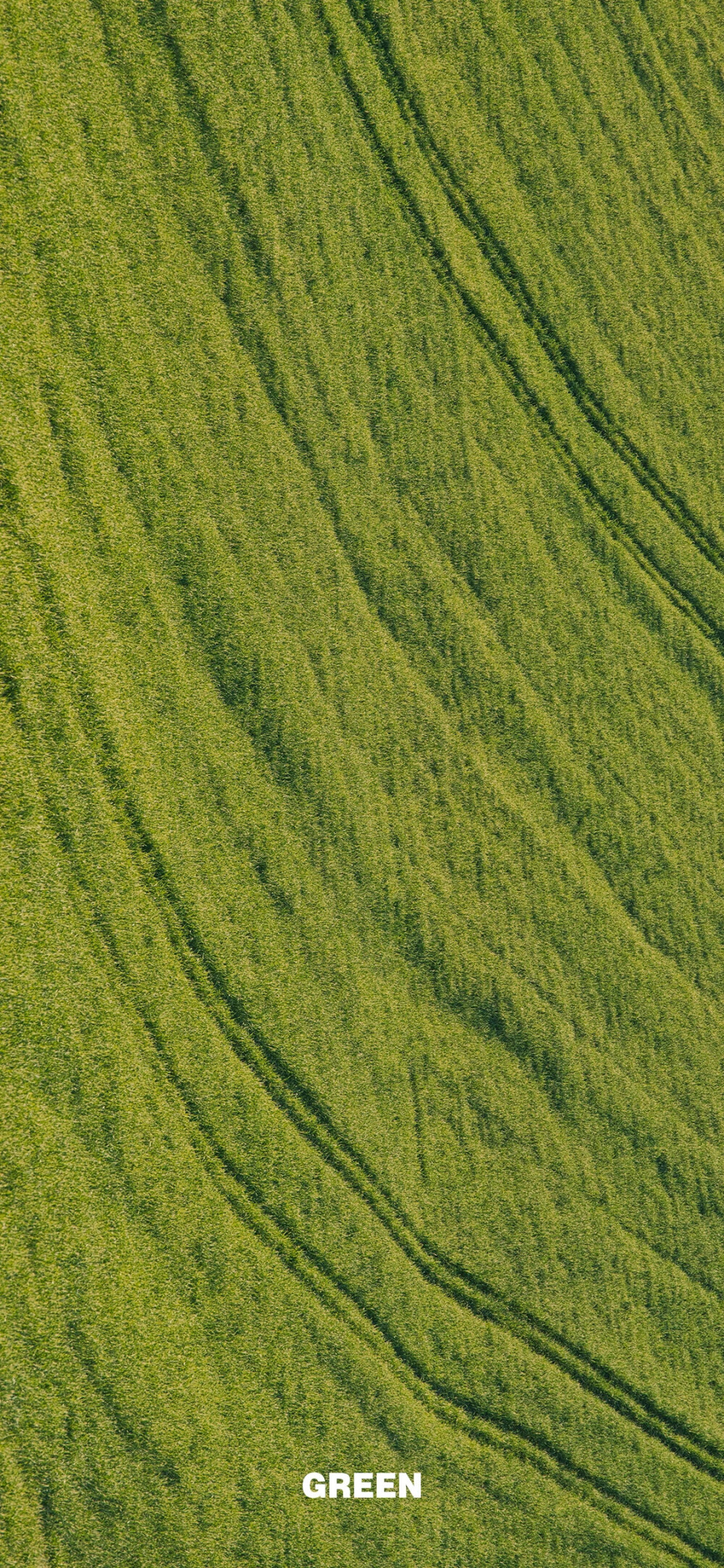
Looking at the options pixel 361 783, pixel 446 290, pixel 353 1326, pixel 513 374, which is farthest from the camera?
pixel 513 374

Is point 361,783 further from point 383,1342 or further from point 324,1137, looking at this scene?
point 383,1342

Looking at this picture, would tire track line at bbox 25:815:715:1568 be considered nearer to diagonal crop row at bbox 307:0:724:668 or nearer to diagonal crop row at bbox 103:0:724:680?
diagonal crop row at bbox 103:0:724:680

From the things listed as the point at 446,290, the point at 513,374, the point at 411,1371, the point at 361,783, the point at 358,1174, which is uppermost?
the point at 446,290

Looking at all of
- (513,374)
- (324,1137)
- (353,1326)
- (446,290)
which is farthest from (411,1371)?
(446,290)

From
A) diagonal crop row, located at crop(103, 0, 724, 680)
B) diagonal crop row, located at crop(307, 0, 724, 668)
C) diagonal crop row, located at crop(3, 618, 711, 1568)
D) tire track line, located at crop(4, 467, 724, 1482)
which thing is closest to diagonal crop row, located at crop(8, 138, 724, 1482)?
tire track line, located at crop(4, 467, 724, 1482)

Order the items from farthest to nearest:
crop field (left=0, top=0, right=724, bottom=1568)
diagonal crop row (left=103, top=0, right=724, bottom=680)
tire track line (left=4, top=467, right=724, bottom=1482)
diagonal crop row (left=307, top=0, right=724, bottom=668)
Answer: diagonal crop row (left=307, top=0, right=724, bottom=668) < diagonal crop row (left=103, top=0, right=724, bottom=680) < tire track line (left=4, top=467, right=724, bottom=1482) < crop field (left=0, top=0, right=724, bottom=1568)

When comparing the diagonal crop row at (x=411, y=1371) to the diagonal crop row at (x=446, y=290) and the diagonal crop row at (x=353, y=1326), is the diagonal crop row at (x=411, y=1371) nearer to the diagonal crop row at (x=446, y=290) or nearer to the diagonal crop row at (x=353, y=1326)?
the diagonal crop row at (x=353, y=1326)
